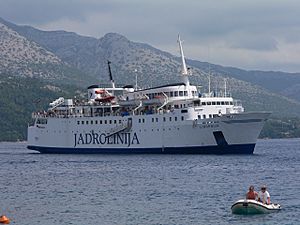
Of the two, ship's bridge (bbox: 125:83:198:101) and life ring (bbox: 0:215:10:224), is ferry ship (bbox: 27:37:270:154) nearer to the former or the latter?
ship's bridge (bbox: 125:83:198:101)

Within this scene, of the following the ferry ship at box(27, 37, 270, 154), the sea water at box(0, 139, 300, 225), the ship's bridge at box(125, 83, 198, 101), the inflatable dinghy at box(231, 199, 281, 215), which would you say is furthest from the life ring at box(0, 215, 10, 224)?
the ship's bridge at box(125, 83, 198, 101)

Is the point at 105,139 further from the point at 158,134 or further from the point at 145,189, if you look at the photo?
the point at 145,189

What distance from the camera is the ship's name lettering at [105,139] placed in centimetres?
11781

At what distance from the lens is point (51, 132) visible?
131 metres

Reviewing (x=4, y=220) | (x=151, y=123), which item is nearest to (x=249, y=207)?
(x=4, y=220)

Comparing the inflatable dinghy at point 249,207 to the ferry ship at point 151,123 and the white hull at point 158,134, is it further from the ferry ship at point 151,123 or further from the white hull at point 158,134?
the ferry ship at point 151,123

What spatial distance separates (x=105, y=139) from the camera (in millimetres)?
121750

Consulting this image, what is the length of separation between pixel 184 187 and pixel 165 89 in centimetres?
4604

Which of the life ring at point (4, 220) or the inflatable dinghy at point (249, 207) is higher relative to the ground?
the inflatable dinghy at point (249, 207)

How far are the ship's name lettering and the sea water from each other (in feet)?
26.4

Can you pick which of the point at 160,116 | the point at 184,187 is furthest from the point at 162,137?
the point at 184,187

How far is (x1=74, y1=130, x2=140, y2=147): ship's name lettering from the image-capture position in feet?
387

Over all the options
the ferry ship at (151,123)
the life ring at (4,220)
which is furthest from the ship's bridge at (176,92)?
the life ring at (4,220)

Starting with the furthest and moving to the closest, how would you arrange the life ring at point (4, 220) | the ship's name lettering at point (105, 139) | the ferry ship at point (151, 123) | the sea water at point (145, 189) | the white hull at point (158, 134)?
the ship's name lettering at point (105, 139) → the ferry ship at point (151, 123) → the white hull at point (158, 134) → the sea water at point (145, 189) → the life ring at point (4, 220)
